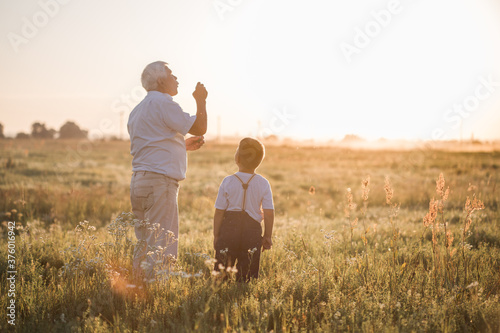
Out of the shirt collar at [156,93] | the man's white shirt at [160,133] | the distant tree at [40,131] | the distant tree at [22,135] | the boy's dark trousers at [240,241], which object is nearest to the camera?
the man's white shirt at [160,133]

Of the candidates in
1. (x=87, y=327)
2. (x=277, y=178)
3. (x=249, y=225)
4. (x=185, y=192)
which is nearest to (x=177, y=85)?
(x=249, y=225)

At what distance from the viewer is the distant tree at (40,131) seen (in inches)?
3851

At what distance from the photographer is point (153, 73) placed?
4371 mm

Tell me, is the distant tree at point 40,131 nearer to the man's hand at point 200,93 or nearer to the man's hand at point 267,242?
the man's hand at point 200,93

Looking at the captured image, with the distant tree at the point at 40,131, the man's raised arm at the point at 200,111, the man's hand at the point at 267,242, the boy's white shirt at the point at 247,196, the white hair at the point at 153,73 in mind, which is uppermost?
the distant tree at the point at 40,131

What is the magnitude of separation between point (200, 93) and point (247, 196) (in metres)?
1.28

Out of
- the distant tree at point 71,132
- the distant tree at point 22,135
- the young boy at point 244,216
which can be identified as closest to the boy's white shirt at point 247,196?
the young boy at point 244,216

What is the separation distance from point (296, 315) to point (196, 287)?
1084 mm

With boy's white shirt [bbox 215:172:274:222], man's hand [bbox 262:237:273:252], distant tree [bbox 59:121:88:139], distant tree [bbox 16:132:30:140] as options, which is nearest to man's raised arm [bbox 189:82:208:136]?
boy's white shirt [bbox 215:172:274:222]

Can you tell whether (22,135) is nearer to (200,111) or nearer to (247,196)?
(200,111)

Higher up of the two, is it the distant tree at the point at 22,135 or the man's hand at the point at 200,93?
the distant tree at the point at 22,135

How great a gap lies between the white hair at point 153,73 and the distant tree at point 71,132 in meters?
105

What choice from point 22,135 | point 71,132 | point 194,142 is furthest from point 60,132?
point 194,142

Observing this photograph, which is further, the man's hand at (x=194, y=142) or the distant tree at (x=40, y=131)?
the distant tree at (x=40, y=131)
